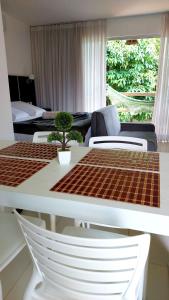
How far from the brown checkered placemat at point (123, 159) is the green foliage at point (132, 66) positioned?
448cm

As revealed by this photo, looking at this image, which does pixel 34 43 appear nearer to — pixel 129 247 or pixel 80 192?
pixel 80 192

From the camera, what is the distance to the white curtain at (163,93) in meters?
4.11

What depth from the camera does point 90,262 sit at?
1.98 ft

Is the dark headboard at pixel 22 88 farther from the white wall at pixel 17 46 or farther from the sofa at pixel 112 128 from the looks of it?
the sofa at pixel 112 128

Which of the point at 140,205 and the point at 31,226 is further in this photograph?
the point at 140,205

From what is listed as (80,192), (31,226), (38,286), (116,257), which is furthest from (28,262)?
(116,257)

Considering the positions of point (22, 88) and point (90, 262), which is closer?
point (90, 262)

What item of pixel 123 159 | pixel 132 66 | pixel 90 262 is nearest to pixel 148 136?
pixel 123 159

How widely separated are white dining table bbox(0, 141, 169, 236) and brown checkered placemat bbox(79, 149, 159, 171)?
15cm

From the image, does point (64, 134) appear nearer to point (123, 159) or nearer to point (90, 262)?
point (123, 159)

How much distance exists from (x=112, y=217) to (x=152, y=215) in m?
0.14

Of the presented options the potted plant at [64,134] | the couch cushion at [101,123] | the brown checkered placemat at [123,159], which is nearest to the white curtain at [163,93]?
the couch cushion at [101,123]

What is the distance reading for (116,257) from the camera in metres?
0.57

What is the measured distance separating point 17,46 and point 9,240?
4474 mm
